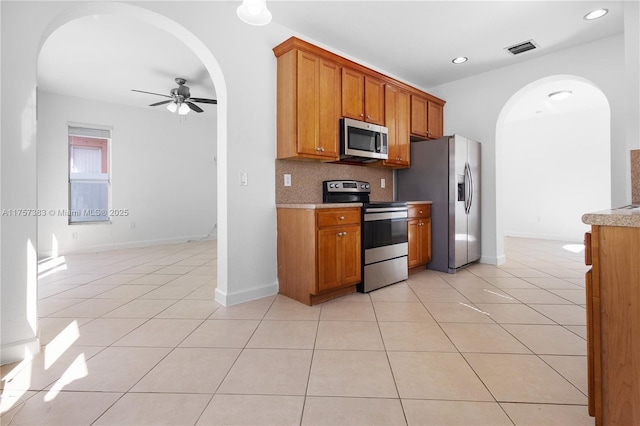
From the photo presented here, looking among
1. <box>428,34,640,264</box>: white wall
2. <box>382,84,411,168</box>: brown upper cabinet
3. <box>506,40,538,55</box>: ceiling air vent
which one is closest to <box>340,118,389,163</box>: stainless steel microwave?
<box>382,84,411,168</box>: brown upper cabinet

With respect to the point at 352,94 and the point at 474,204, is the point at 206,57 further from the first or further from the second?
the point at 474,204

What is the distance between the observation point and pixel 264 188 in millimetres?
2854

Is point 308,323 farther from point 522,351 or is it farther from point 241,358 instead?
point 522,351

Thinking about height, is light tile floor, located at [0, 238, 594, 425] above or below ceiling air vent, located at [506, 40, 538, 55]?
below

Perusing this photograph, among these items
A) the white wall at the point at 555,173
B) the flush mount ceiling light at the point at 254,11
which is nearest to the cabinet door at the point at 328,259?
the flush mount ceiling light at the point at 254,11

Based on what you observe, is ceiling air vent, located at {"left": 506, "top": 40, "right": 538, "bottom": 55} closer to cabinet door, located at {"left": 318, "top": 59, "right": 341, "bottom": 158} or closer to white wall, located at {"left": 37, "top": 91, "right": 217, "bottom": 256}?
cabinet door, located at {"left": 318, "top": 59, "right": 341, "bottom": 158}

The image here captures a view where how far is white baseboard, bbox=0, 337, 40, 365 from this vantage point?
163 cm

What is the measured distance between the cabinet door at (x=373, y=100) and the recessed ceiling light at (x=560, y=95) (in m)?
3.51

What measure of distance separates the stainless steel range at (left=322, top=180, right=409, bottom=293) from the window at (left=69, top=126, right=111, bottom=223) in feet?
15.2

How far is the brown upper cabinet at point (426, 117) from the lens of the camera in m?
4.09

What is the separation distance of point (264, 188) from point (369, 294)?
1.47 metres

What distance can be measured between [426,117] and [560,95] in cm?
266

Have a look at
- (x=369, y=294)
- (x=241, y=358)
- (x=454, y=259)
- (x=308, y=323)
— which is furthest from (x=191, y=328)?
(x=454, y=259)

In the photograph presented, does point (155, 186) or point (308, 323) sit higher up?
point (155, 186)
